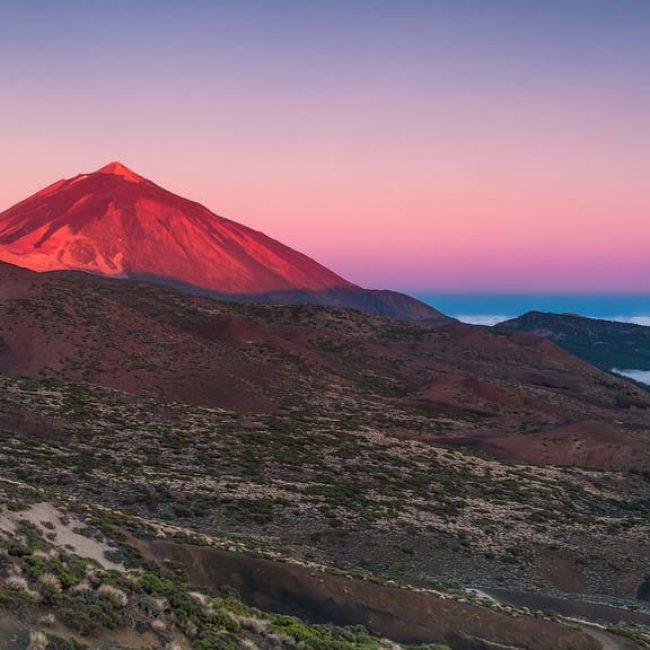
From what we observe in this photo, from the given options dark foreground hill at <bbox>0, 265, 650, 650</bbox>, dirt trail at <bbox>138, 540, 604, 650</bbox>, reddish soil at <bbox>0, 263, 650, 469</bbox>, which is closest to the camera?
dark foreground hill at <bbox>0, 265, 650, 650</bbox>

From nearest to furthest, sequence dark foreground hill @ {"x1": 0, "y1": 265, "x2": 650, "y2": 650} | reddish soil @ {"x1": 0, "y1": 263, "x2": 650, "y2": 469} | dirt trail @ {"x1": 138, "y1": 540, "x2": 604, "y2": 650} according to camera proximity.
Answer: dark foreground hill @ {"x1": 0, "y1": 265, "x2": 650, "y2": 650} < dirt trail @ {"x1": 138, "y1": 540, "x2": 604, "y2": 650} < reddish soil @ {"x1": 0, "y1": 263, "x2": 650, "y2": 469}

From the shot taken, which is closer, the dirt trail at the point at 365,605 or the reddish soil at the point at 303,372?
the dirt trail at the point at 365,605

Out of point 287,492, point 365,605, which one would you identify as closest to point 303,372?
point 287,492

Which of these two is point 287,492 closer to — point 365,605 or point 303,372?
point 365,605

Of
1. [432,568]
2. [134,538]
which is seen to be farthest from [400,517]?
[134,538]

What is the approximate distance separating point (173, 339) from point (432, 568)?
165ft

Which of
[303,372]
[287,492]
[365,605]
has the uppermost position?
[303,372]

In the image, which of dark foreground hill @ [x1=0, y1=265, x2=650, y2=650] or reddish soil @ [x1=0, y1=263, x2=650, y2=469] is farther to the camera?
reddish soil @ [x1=0, y1=263, x2=650, y2=469]

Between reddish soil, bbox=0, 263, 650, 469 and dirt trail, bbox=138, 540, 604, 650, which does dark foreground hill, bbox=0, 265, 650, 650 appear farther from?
reddish soil, bbox=0, 263, 650, 469

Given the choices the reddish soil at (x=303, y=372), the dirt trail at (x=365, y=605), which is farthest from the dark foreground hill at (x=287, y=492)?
the reddish soil at (x=303, y=372)

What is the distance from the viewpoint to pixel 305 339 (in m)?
103

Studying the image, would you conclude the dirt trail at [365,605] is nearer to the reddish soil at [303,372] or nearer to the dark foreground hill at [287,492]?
the dark foreground hill at [287,492]

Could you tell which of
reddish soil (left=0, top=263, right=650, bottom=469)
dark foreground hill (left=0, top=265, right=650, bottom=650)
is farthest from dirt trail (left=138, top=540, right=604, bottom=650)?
reddish soil (left=0, top=263, right=650, bottom=469)

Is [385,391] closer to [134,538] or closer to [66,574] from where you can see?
[134,538]
